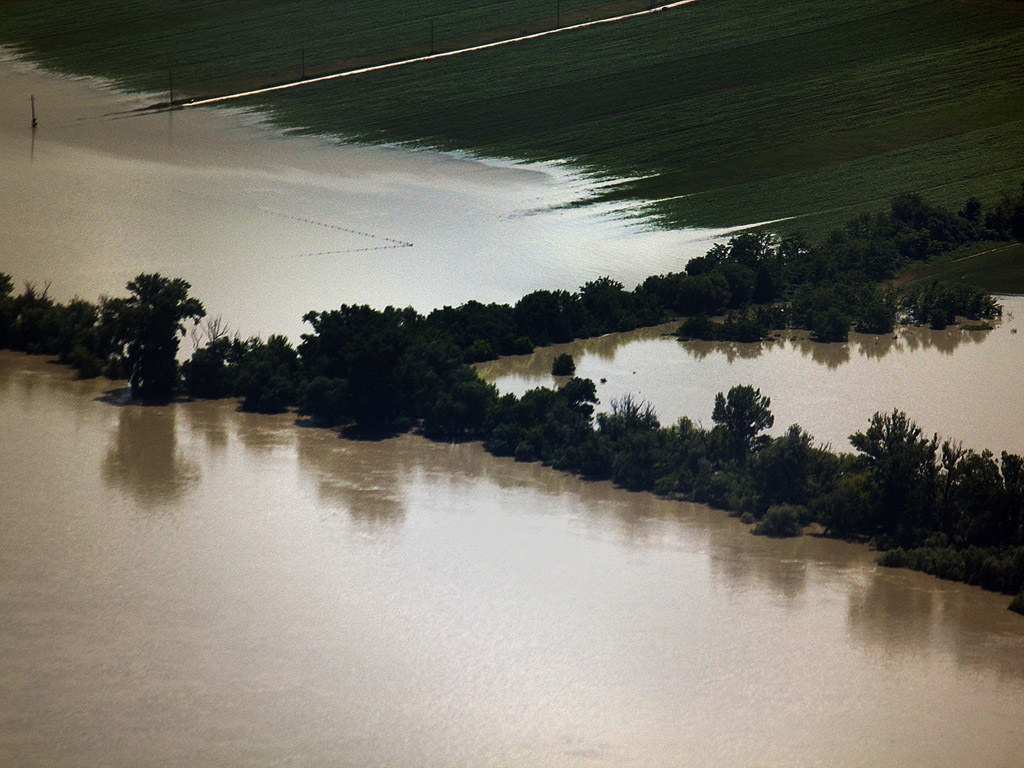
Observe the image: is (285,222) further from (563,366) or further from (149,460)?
(149,460)

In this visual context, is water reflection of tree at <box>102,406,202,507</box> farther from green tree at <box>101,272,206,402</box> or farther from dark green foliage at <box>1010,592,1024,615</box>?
dark green foliage at <box>1010,592,1024,615</box>

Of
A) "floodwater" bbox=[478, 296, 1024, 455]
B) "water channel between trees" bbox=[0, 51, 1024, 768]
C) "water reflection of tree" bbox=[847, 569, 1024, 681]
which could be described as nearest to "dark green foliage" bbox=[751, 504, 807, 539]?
"water channel between trees" bbox=[0, 51, 1024, 768]

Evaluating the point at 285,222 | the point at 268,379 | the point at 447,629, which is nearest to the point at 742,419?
the point at 447,629

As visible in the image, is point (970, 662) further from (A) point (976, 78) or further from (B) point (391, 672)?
(A) point (976, 78)

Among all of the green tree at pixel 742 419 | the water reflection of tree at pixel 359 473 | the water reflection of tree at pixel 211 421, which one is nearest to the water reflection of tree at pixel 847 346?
the green tree at pixel 742 419

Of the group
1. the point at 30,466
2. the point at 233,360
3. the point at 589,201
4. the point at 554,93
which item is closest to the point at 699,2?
the point at 554,93

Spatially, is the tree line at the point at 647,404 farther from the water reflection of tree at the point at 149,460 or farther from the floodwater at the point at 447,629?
the water reflection of tree at the point at 149,460
